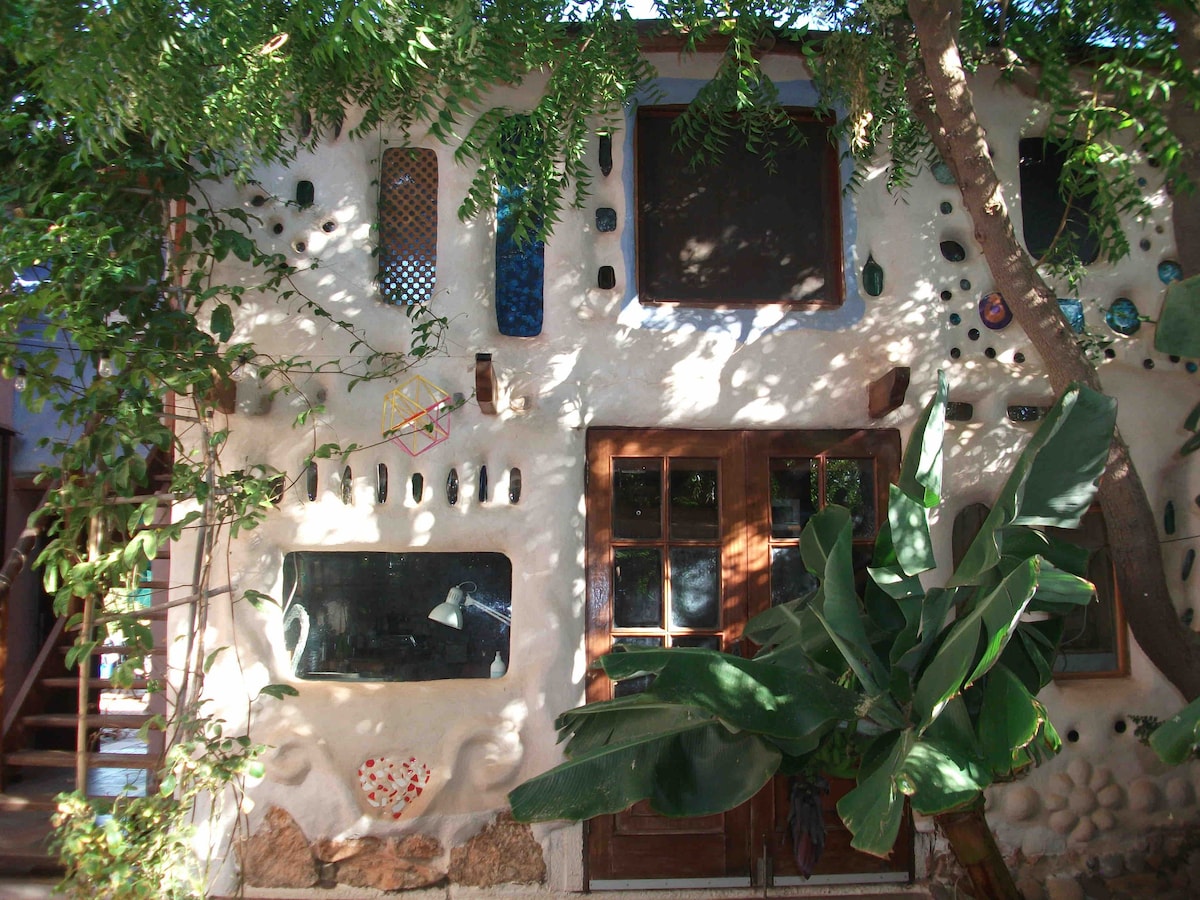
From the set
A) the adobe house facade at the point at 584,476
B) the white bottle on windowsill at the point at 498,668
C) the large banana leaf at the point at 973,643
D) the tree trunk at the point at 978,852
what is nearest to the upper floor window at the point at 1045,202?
the adobe house facade at the point at 584,476

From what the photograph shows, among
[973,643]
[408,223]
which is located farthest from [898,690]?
[408,223]

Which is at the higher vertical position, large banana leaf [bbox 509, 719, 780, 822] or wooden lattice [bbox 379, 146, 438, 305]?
wooden lattice [bbox 379, 146, 438, 305]

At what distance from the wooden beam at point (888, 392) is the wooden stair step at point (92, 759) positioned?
4.02 metres

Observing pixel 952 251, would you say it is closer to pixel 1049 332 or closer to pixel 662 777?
pixel 1049 332

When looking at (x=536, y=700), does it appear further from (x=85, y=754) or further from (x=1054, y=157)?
(x=1054, y=157)

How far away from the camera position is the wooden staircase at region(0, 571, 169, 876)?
4582mm

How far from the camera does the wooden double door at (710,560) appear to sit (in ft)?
15.2

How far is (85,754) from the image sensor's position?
406 centimetres

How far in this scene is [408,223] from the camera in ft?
16.4

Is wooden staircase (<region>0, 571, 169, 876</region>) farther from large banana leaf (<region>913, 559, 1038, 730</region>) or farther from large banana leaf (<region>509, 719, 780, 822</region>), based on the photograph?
large banana leaf (<region>913, 559, 1038, 730</region>)

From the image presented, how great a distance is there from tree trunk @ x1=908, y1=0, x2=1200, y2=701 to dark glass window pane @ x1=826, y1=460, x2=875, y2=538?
3.50 ft

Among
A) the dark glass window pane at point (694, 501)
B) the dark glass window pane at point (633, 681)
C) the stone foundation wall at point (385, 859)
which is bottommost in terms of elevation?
the stone foundation wall at point (385, 859)

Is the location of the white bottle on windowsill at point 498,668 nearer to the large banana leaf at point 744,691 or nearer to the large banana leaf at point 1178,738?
the large banana leaf at point 744,691

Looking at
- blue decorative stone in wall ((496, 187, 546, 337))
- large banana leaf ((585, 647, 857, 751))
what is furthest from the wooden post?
large banana leaf ((585, 647, 857, 751))
